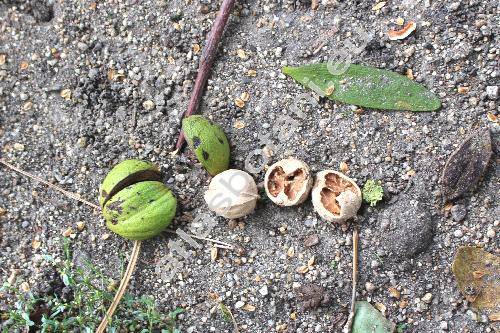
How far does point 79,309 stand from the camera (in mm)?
2527

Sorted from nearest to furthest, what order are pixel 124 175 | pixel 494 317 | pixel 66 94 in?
1. pixel 494 317
2. pixel 124 175
3. pixel 66 94

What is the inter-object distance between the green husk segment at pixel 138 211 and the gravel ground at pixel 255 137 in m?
0.12

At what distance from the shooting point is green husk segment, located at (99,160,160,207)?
101 inches

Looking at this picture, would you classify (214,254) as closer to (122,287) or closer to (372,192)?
(122,287)

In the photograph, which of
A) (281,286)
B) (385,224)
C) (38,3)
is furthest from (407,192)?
(38,3)

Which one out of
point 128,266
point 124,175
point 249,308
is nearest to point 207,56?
point 124,175

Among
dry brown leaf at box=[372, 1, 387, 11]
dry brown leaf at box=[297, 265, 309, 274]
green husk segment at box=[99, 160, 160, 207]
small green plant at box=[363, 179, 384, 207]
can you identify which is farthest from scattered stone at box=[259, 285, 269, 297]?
dry brown leaf at box=[372, 1, 387, 11]

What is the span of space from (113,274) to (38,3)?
125cm

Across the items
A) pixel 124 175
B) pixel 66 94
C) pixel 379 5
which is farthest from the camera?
pixel 66 94

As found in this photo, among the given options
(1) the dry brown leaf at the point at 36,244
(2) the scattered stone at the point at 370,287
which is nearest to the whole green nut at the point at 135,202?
(1) the dry brown leaf at the point at 36,244

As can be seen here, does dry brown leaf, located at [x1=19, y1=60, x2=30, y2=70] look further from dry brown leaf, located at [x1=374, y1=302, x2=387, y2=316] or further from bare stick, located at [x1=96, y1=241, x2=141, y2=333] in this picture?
dry brown leaf, located at [x1=374, y1=302, x2=387, y2=316]

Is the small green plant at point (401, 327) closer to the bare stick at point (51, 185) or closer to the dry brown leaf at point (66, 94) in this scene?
the bare stick at point (51, 185)

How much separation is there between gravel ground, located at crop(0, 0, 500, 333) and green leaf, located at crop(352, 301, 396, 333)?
0.13 ft

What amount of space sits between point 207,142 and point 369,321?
941 millimetres
